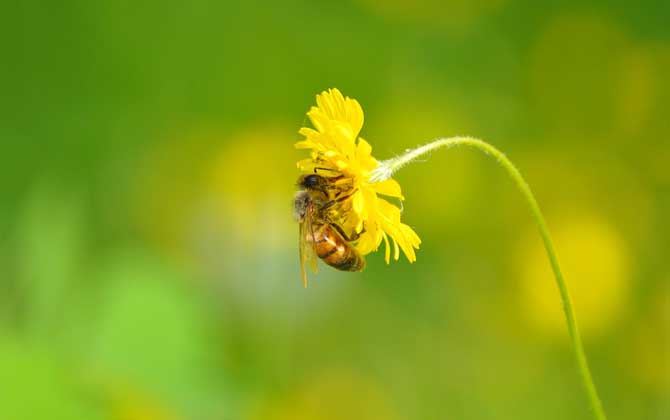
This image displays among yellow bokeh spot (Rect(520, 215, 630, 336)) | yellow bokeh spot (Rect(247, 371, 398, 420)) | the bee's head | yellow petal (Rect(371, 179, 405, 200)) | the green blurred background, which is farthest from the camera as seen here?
yellow bokeh spot (Rect(520, 215, 630, 336))

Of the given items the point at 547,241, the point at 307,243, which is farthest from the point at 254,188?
the point at 547,241

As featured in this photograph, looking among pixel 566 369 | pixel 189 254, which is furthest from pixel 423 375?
pixel 189 254

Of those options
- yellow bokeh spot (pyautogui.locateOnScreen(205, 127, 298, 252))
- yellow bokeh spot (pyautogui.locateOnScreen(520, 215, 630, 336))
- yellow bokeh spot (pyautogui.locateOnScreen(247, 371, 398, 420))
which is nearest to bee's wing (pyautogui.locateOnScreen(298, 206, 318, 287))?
yellow bokeh spot (pyautogui.locateOnScreen(247, 371, 398, 420))

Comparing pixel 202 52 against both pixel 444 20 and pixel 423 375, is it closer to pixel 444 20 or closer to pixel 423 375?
pixel 444 20

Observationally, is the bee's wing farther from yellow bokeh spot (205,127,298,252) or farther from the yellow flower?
yellow bokeh spot (205,127,298,252)

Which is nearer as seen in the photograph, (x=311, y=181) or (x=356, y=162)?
(x=356, y=162)

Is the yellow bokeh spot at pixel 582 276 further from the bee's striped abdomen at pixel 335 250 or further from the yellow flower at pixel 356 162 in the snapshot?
the yellow flower at pixel 356 162

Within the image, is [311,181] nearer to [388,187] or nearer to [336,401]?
[388,187]
